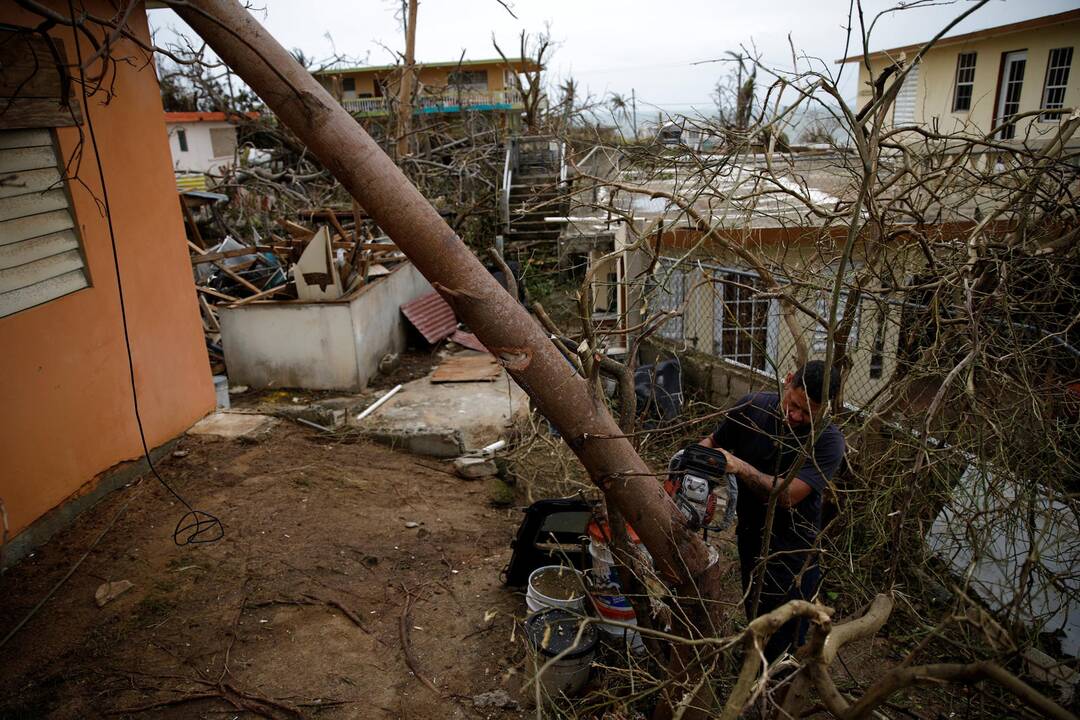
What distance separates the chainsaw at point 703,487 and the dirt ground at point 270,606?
1861mm

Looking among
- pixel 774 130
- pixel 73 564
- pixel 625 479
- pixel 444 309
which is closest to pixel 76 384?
pixel 73 564

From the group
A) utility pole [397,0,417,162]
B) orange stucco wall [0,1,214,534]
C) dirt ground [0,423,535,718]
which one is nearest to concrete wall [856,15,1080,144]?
utility pole [397,0,417,162]

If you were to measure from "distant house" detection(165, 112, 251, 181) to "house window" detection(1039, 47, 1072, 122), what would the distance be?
24.9 meters

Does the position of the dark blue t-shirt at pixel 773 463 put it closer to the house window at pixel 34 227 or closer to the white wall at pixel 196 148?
the house window at pixel 34 227

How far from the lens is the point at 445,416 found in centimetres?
830

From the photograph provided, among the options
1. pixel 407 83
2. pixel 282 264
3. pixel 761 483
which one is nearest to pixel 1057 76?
pixel 407 83

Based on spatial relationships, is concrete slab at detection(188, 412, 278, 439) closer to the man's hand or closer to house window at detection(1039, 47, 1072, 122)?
the man's hand

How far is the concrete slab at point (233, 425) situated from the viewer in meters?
6.91

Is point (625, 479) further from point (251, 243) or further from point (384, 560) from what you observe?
point (251, 243)

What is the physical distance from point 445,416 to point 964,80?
19.1 meters

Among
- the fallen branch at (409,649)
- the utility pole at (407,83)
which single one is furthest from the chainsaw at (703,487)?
the utility pole at (407,83)

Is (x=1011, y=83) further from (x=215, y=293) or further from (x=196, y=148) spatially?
(x=196, y=148)

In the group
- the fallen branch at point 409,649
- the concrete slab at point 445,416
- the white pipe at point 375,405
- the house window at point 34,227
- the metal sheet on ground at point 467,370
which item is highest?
the house window at point 34,227

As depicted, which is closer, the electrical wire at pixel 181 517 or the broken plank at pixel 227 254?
the electrical wire at pixel 181 517
